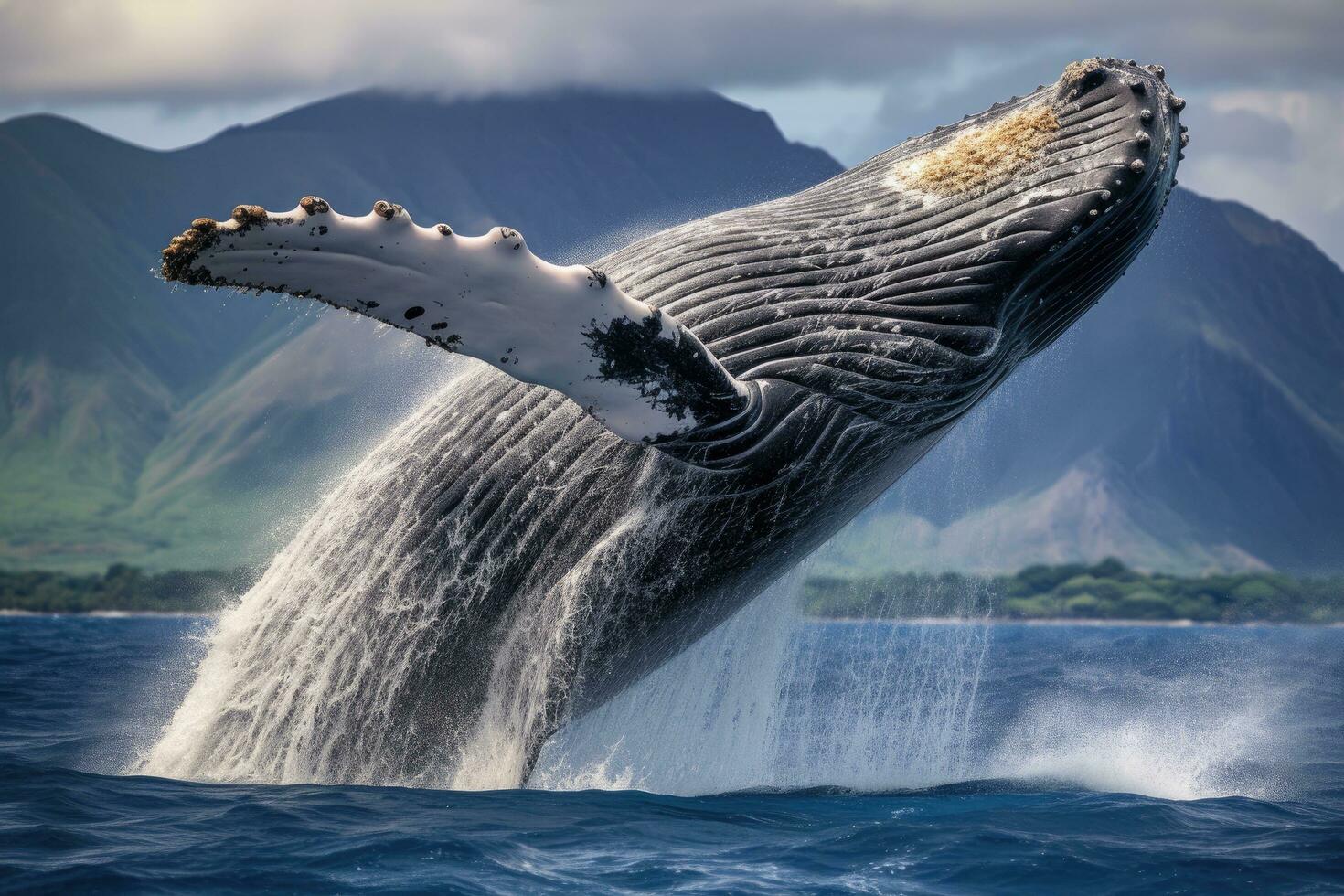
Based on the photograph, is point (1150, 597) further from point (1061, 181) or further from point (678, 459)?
point (678, 459)

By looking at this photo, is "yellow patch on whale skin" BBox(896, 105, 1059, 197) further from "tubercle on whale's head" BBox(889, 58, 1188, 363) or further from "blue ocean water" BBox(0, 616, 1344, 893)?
"blue ocean water" BBox(0, 616, 1344, 893)

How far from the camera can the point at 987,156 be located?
6656mm

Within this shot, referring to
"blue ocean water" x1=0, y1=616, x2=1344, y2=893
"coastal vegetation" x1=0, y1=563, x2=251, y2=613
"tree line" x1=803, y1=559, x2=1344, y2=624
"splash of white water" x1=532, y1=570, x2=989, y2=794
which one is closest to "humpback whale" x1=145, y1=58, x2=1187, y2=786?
"blue ocean water" x1=0, y1=616, x2=1344, y2=893

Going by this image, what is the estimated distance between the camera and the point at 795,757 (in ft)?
32.5

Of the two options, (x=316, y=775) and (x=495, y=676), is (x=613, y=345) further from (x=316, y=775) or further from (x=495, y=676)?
(x=316, y=775)

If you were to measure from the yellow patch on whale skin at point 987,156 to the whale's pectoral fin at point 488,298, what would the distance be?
5.42ft

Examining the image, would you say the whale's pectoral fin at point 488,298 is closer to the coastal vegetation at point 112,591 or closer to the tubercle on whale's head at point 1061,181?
the tubercle on whale's head at point 1061,181

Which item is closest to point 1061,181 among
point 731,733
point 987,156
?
point 987,156

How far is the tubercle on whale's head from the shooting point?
636cm

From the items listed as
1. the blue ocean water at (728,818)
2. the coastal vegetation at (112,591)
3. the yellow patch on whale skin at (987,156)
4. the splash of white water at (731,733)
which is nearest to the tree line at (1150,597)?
Answer: the coastal vegetation at (112,591)

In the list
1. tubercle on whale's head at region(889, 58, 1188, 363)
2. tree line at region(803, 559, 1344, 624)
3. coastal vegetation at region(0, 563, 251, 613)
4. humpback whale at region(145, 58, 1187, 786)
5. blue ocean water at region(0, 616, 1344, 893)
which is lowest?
blue ocean water at region(0, 616, 1344, 893)

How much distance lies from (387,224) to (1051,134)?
3.21 meters

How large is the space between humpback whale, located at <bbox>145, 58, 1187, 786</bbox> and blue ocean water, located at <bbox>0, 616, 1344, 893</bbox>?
48 centimetres

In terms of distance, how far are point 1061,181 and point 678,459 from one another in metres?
2.16
